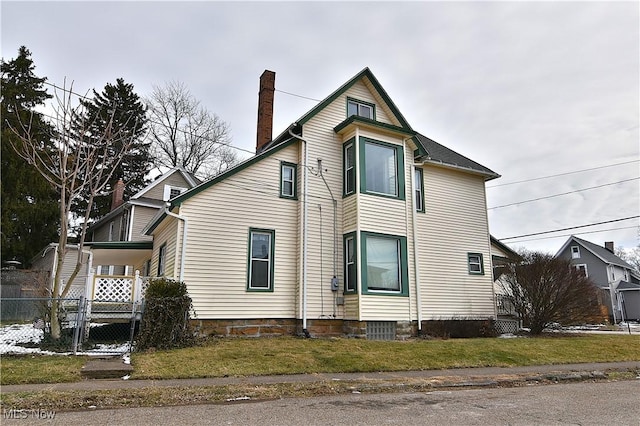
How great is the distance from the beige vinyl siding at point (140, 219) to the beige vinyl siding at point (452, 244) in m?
16.1

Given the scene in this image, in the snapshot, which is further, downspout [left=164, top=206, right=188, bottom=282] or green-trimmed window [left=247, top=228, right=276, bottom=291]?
green-trimmed window [left=247, top=228, right=276, bottom=291]

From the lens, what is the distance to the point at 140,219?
981 inches

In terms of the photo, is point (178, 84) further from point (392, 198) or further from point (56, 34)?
point (392, 198)

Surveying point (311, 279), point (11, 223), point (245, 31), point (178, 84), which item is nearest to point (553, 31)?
point (245, 31)

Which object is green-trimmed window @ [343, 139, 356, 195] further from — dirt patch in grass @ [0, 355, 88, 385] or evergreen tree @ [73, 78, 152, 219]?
evergreen tree @ [73, 78, 152, 219]

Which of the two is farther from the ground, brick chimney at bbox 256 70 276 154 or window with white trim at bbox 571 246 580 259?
brick chimney at bbox 256 70 276 154

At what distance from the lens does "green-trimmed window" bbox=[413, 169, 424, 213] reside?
1693 centimetres

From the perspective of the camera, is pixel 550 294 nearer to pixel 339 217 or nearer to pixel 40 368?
pixel 339 217

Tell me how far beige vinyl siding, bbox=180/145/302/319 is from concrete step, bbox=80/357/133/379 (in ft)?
13.6

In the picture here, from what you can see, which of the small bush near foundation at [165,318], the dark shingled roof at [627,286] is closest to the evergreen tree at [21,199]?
the small bush near foundation at [165,318]

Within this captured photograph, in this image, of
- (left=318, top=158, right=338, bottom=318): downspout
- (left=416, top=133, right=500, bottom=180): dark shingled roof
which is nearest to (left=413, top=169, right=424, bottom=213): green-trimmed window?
(left=416, top=133, right=500, bottom=180): dark shingled roof

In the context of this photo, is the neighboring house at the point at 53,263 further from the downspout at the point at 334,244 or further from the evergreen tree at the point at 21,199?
the downspout at the point at 334,244

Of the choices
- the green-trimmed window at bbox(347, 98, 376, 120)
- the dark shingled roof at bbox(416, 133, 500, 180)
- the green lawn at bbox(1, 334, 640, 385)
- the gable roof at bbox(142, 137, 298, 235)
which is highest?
the green-trimmed window at bbox(347, 98, 376, 120)

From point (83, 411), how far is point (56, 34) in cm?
1190
